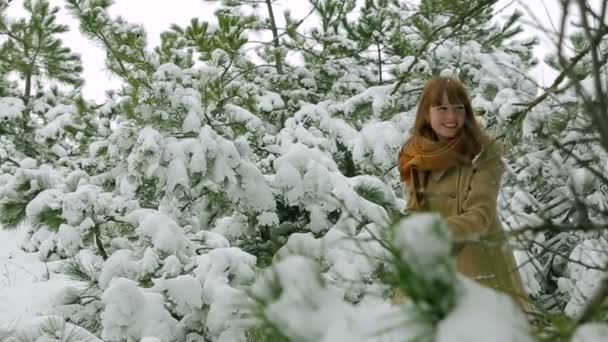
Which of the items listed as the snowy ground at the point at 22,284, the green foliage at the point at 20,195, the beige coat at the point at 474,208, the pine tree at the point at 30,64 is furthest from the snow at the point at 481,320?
the pine tree at the point at 30,64

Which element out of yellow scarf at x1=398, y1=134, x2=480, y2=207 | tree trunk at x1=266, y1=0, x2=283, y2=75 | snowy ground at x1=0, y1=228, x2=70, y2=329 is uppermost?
tree trunk at x1=266, y1=0, x2=283, y2=75

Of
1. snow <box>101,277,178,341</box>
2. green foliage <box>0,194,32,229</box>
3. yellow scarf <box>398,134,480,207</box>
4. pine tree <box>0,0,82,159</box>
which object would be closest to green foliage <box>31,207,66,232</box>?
green foliage <box>0,194,32,229</box>

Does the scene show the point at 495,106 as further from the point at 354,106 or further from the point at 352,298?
the point at 352,298

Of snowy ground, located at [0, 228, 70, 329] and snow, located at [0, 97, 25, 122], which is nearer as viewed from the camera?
snowy ground, located at [0, 228, 70, 329]

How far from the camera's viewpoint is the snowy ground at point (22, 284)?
3941 mm

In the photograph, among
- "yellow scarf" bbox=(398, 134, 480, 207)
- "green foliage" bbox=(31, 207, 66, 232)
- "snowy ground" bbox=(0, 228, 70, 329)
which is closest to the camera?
"yellow scarf" bbox=(398, 134, 480, 207)

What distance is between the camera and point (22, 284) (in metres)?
7.92

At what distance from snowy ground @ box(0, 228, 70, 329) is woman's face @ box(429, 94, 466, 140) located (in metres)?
2.29

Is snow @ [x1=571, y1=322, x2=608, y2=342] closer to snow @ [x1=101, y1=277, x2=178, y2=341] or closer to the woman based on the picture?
the woman

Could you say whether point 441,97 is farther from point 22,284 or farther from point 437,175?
point 22,284

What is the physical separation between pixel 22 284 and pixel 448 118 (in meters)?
7.44

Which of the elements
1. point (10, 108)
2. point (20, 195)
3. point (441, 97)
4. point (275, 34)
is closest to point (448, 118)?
point (441, 97)

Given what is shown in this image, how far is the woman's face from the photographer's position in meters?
2.07

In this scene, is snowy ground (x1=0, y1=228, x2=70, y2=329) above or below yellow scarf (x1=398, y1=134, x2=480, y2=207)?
below
